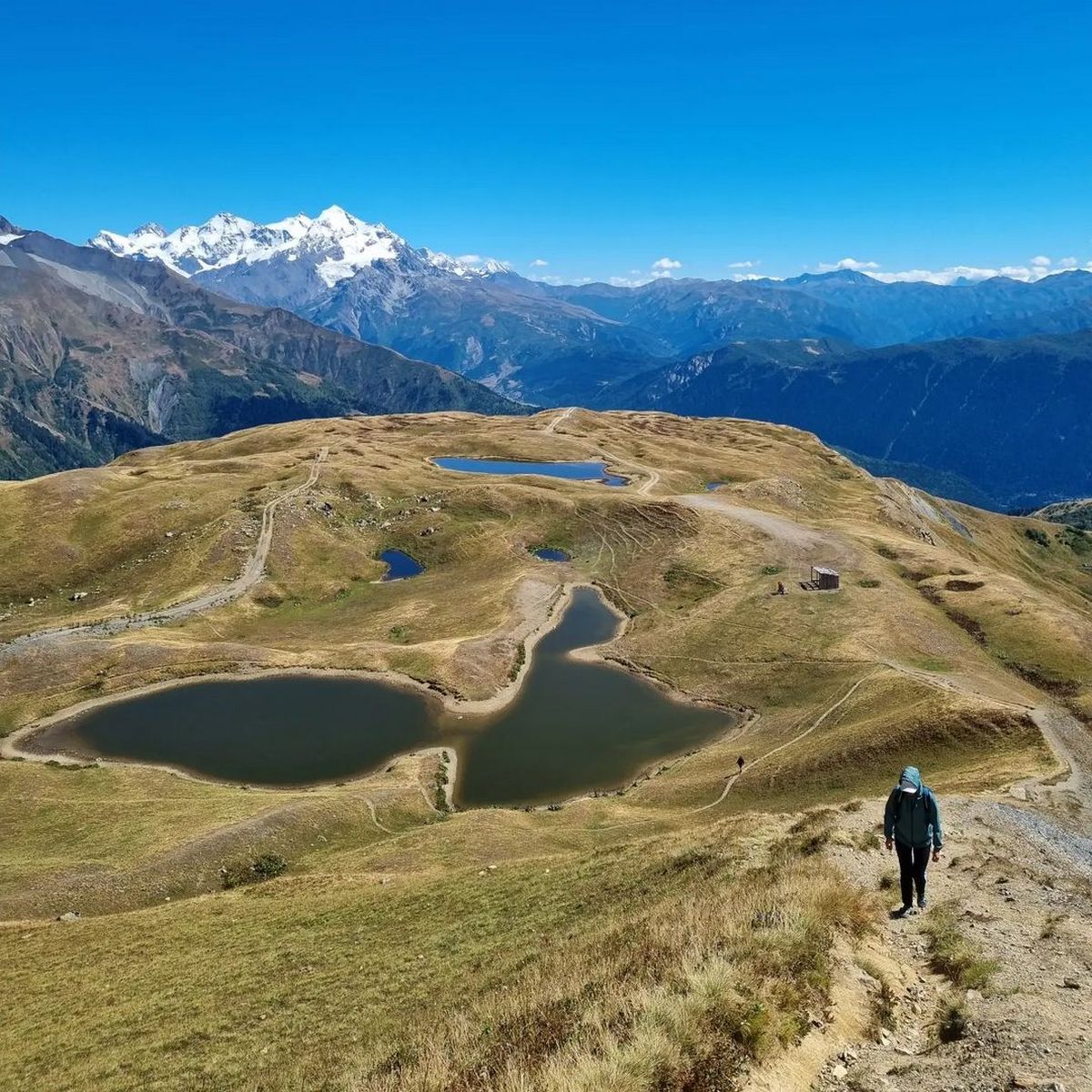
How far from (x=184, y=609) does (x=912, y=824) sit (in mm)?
102109

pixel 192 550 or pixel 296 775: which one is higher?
pixel 192 550

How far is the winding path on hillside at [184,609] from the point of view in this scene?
85.9 meters

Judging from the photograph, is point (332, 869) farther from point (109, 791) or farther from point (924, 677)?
point (924, 677)

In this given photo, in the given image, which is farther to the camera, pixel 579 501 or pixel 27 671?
pixel 579 501

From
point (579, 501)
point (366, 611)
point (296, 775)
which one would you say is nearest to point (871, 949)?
point (296, 775)

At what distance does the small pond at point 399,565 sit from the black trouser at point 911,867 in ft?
343

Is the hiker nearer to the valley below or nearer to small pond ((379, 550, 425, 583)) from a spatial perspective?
the valley below

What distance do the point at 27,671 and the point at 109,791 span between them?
3086cm

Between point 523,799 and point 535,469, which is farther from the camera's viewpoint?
point 535,469

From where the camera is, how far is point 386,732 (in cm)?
6862

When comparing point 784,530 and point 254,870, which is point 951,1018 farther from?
point 784,530

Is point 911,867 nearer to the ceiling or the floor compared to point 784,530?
nearer to the floor

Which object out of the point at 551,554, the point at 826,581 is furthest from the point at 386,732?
the point at 551,554

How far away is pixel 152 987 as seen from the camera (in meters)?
28.1
